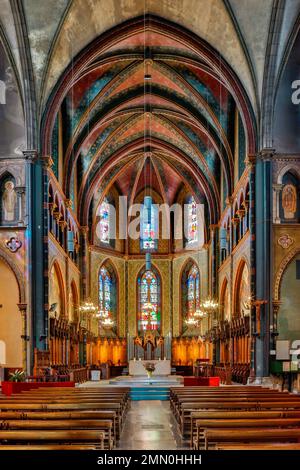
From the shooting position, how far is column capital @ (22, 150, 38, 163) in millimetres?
27109

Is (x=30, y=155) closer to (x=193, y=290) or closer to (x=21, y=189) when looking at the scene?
(x=21, y=189)

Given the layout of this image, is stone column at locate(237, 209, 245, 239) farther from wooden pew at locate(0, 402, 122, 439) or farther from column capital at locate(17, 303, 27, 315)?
wooden pew at locate(0, 402, 122, 439)

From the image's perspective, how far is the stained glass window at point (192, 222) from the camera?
1857 inches

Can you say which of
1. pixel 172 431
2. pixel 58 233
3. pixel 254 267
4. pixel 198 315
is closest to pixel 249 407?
pixel 172 431

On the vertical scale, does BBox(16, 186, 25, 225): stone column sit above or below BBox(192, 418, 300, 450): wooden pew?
above

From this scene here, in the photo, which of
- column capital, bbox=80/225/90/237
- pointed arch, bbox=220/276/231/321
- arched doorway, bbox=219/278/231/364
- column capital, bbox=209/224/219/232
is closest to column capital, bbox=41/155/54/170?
arched doorway, bbox=219/278/231/364

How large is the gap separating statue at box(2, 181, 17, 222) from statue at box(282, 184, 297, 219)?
11.6m

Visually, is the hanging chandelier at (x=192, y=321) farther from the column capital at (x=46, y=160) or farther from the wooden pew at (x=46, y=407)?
the wooden pew at (x=46, y=407)

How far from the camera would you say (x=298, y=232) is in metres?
26.3

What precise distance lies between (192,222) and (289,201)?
2135cm

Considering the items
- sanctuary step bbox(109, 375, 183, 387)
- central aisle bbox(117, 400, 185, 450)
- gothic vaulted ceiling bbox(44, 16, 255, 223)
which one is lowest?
sanctuary step bbox(109, 375, 183, 387)

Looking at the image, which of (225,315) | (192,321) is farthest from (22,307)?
(192,321)

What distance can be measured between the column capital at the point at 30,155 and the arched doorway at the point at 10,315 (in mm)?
4479
